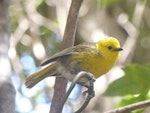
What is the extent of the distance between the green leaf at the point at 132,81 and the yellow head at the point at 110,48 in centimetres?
22

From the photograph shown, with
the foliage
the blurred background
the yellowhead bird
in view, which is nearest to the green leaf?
the foliage

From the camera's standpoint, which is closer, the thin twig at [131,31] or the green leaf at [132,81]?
the green leaf at [132,81]

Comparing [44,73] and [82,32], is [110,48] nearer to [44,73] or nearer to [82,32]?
[44,73]

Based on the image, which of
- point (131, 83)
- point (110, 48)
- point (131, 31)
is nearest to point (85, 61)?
point (110, 48)

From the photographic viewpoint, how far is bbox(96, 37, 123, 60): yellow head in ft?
5.72

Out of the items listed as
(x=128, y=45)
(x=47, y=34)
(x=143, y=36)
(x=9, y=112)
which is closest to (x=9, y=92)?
(x=9, y=112)

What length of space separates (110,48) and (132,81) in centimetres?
30

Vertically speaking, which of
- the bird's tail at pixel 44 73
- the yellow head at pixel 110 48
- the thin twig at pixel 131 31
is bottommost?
the bird's tail at pixel 44 73

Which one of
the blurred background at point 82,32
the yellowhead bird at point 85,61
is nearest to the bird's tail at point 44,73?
the yellowhead bird at point 85,61

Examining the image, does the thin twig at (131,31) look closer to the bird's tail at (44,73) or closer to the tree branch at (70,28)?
the bird's tail at (44,73)

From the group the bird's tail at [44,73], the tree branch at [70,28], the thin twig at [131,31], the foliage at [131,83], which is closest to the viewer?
the tree branch at [70,28]

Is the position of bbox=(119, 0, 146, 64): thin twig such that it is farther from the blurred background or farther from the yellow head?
the yellow head

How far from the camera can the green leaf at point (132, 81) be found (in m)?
1.52

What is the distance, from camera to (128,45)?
3012 mm
